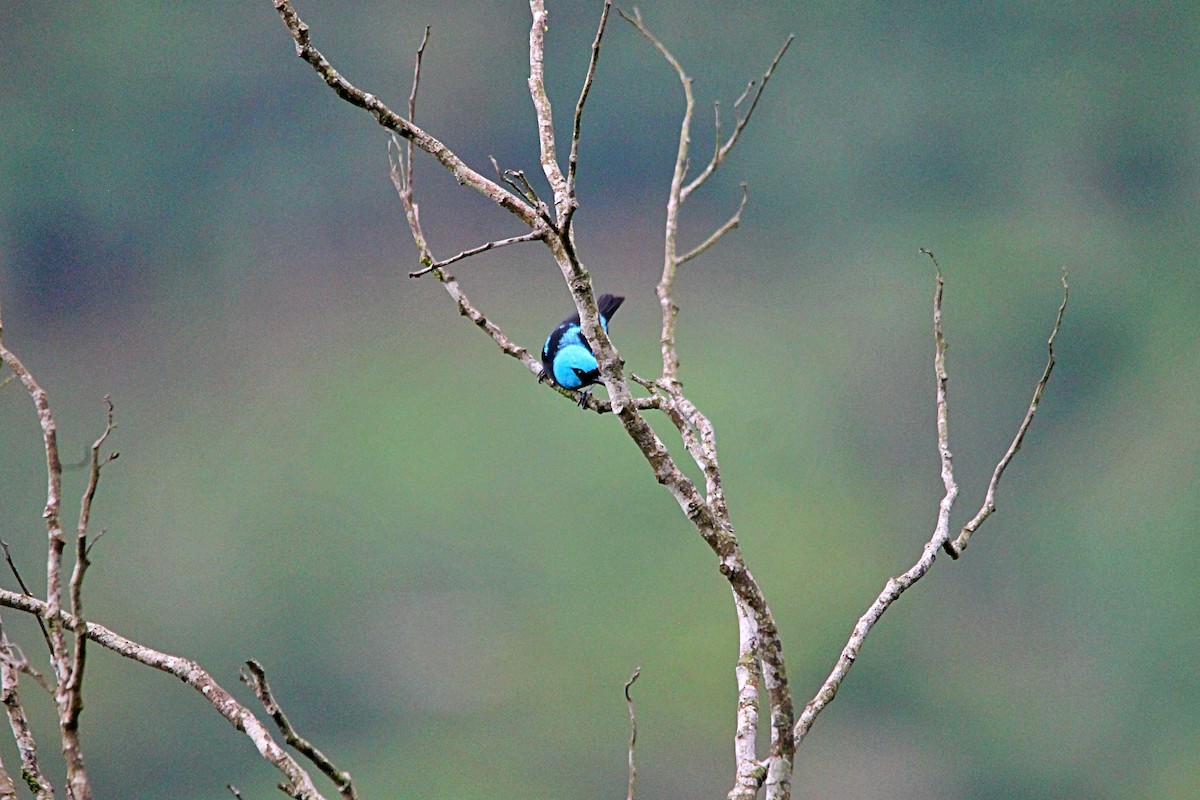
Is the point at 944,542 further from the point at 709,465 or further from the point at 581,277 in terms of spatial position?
the point at 581,277

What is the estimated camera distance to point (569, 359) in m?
4.59

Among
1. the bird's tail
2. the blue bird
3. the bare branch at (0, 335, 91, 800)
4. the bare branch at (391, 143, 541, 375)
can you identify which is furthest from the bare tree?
the bird's tail

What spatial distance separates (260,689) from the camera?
5.20ft

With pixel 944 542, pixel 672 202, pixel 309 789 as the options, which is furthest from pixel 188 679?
pixel 672 202

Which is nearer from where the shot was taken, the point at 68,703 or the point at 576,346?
the point at 68,703

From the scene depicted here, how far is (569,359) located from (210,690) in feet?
9.41

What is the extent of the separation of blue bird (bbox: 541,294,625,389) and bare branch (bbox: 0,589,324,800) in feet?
8.11

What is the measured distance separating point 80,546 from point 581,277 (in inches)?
33.9

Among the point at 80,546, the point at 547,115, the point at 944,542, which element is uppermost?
the point at 547,115

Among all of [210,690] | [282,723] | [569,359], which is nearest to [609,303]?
[569,359]

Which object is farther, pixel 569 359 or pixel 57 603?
pixel 569 359

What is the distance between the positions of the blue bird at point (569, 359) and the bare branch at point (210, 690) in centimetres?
247

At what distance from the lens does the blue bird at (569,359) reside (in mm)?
4520

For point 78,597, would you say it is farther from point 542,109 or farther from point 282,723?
point 542,109
